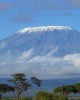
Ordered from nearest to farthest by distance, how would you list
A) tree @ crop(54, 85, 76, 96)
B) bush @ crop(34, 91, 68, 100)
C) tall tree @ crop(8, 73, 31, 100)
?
bush @ crop(34, 91, 68, 100) → tall tree @ crop(8, 73, 31, 100) → tree @ crop(54, 85, 76, 96)

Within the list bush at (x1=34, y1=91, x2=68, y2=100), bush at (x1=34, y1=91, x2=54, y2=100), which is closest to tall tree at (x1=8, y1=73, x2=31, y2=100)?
bush at (x1=34, y1=91, x2=54, y2=100)

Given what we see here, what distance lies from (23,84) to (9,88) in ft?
26.9

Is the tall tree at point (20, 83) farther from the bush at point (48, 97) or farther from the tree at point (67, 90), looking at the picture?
the bush at point (48, 97)

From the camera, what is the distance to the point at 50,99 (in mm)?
49781

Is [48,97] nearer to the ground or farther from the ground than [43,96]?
nearer to the ground

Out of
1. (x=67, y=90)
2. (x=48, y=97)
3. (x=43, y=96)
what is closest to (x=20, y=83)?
(x=67, y=90)

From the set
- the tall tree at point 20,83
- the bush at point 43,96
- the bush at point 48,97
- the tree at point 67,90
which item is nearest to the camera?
the bush at point 48,97

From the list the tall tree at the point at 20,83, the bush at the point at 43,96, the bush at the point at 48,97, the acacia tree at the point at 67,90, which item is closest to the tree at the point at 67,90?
the acacia tree at the point at 67,90

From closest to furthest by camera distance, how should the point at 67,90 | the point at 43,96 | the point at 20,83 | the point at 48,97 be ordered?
the point at 48,97
the point at 43,96
the point at 20,83
the point at 67,90

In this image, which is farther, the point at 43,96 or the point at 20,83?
the point at 20,83

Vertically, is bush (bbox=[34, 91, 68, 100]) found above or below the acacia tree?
below

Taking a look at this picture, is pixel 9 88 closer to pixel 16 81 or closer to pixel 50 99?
pixel 16 81

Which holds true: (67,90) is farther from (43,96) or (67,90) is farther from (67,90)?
(43,96)

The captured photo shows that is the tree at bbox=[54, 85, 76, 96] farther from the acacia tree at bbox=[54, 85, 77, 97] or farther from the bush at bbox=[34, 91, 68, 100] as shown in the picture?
the bush at bbox=[34, 91, 68, 100]
